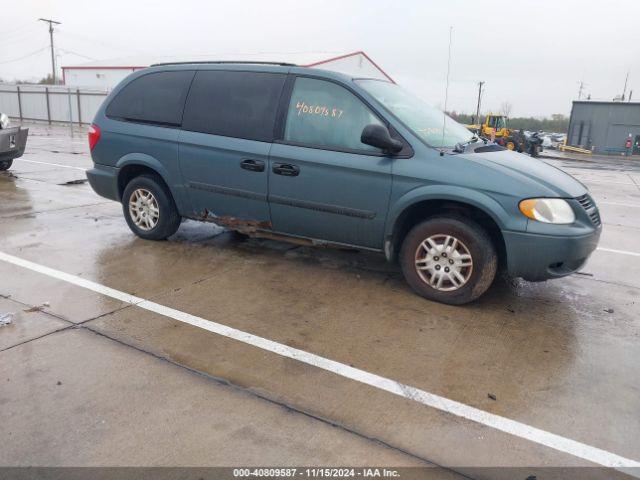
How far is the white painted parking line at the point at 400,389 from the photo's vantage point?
2.56m

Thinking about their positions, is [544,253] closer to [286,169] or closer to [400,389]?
[400,389]

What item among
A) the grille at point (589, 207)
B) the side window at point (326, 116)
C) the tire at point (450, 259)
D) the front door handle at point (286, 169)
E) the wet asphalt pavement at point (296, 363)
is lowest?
the wet asphalt pavement at point (296, 363)

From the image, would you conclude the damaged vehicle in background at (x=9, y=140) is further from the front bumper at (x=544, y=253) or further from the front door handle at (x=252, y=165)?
the front bumper at (x=544, y=253)

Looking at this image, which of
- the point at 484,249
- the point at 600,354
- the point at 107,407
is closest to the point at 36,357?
the point at 107,407

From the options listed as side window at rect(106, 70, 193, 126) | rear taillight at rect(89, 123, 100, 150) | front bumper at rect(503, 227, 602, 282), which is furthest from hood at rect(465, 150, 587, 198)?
rear taillight at rect(89, 123, 100, 150)

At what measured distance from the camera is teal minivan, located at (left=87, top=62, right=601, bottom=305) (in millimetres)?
3992

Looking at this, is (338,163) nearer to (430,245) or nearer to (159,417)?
(430,245)

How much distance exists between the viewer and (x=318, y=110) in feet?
15.1

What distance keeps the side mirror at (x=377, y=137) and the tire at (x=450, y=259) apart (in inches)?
28.7

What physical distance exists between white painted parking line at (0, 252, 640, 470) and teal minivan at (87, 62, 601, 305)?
1.34 m

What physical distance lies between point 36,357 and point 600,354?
12.5 ft

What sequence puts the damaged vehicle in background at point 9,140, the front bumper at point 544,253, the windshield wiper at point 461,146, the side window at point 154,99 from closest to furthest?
the front bumper at point 544,253 < the windshield wiper at point 461,146 < the side window at point 154,99 < the damaged vehicle in background at point 9,140

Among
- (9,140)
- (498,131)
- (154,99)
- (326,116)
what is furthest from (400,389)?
(498,131)

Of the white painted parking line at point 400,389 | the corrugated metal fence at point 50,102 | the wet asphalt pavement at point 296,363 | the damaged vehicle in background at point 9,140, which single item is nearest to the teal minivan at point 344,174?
the wet asphalt pavement at point 296,363
